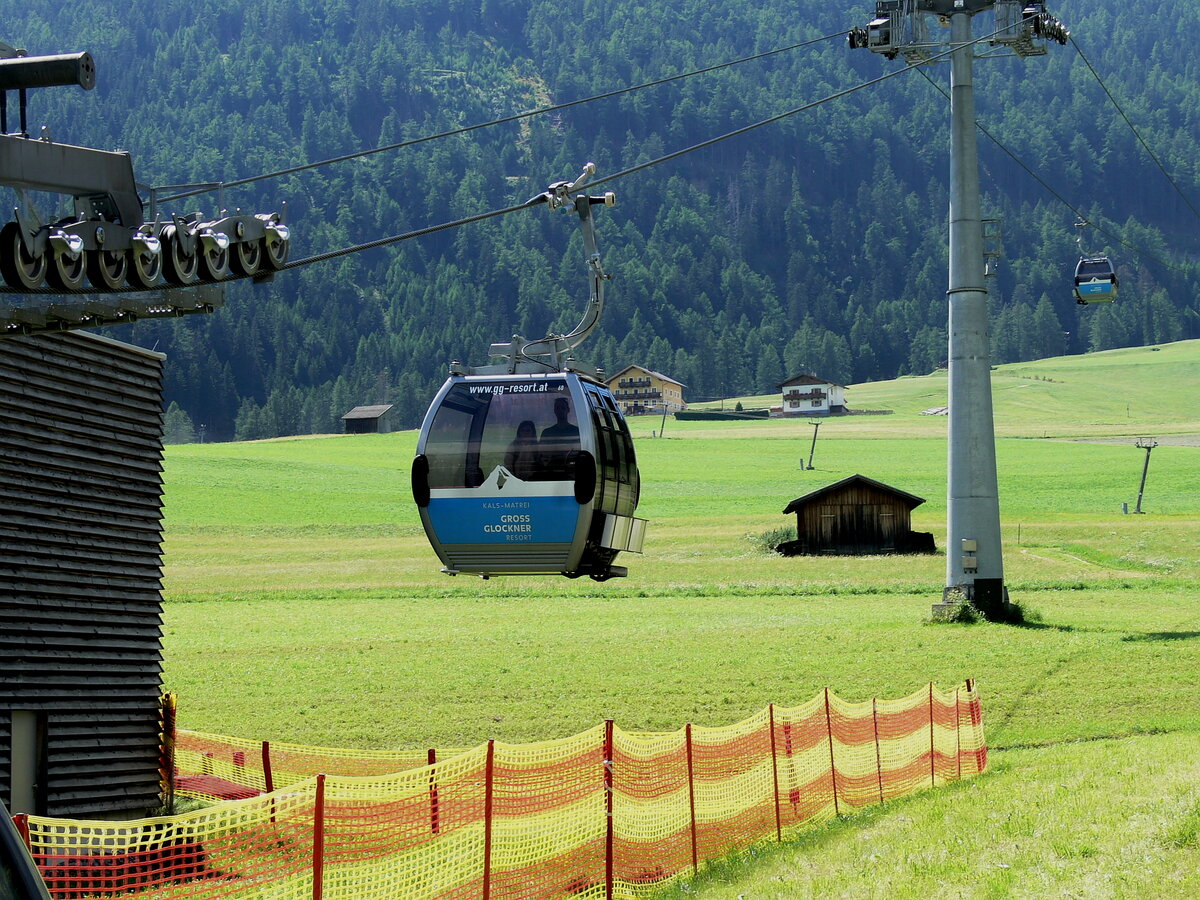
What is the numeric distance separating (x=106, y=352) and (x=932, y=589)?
29978 mm

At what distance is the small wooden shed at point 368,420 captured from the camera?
154750mm

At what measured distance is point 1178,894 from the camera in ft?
33.3

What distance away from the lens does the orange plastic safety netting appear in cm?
983

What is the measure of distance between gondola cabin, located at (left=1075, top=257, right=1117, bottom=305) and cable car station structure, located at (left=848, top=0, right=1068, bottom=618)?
2371 millimetres

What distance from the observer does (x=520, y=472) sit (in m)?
14.7

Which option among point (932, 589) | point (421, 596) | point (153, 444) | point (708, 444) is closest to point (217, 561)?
point (421, 596)

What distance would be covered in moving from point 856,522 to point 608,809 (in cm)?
4724

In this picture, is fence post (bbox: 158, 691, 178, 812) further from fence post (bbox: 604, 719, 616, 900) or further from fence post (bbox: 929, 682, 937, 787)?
fence post (bbox: 929, 682, 937, 787)

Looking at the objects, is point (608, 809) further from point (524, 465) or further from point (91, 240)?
point (91, 240)

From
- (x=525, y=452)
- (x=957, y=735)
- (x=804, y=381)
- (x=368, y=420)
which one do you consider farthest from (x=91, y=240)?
(x=804, y=381)

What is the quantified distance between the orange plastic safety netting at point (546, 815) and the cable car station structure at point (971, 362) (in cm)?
1329

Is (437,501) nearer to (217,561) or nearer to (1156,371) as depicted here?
Answer: (217,561)

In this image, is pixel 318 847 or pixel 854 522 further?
pixel 854 522

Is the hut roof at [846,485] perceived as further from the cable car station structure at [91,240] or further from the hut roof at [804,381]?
the hut roof at [804,381]
